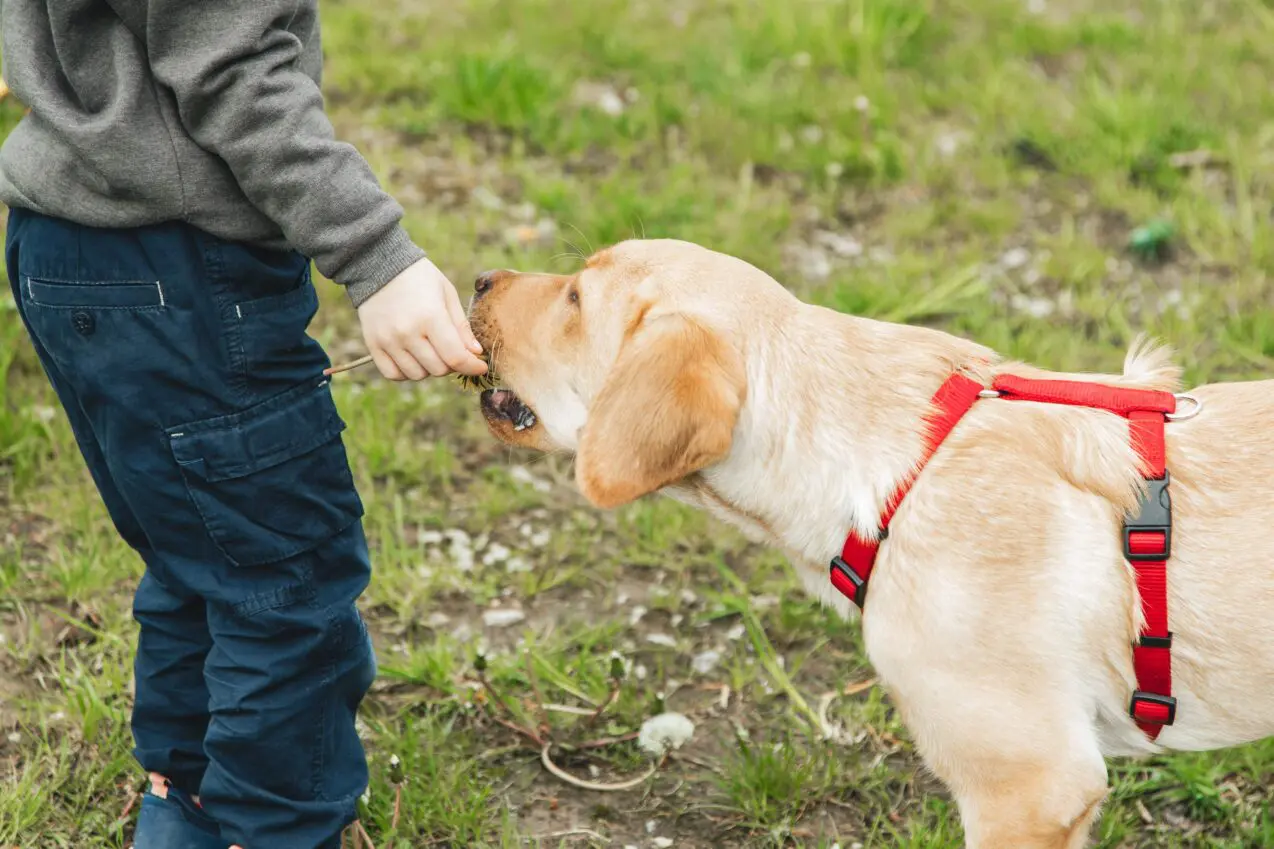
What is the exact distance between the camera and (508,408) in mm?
3129

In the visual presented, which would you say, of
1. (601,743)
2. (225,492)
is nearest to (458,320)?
(225,492)

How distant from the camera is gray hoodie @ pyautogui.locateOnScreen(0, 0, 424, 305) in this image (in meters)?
2.51

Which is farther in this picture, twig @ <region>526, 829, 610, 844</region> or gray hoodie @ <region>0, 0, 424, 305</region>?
twig @ <region>526, 829, 610, 844</region>

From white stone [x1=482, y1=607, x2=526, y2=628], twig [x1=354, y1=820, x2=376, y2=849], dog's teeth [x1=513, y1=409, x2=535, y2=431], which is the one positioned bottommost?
white stone [x1=482, y1=607, x2=526, y2=628]

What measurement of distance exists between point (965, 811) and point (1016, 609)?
41 cm

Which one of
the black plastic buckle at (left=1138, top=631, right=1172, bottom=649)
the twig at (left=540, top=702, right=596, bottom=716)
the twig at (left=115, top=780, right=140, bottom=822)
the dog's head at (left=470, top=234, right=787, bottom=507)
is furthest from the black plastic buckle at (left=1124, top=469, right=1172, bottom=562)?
the twig at (left=115, top=780, right=140, bottom=822)

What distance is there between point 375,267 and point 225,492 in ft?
1.71

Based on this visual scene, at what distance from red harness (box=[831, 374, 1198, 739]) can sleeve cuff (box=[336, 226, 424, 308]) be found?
101 centimetres

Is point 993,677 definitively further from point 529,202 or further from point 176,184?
point 529,202

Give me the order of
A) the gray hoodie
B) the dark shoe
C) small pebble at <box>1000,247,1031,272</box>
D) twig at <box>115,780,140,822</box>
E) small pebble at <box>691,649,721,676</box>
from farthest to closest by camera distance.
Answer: small pebble at <box>1000,247,1031,272</box>
small pebble at <box>691,649,721,676</box>
twig at <box>115,780,140,822</box>
the dark shoe
the gray hoodie

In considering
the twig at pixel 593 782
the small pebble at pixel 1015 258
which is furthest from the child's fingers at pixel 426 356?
the small pebble at pixel 1015 258

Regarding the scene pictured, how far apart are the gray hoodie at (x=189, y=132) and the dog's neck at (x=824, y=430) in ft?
2.46

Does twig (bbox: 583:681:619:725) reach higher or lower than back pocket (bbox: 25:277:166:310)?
lower

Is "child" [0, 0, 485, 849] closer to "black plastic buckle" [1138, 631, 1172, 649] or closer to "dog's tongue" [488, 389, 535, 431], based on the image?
"dog's tongue" [488, 389, 535, 431]
